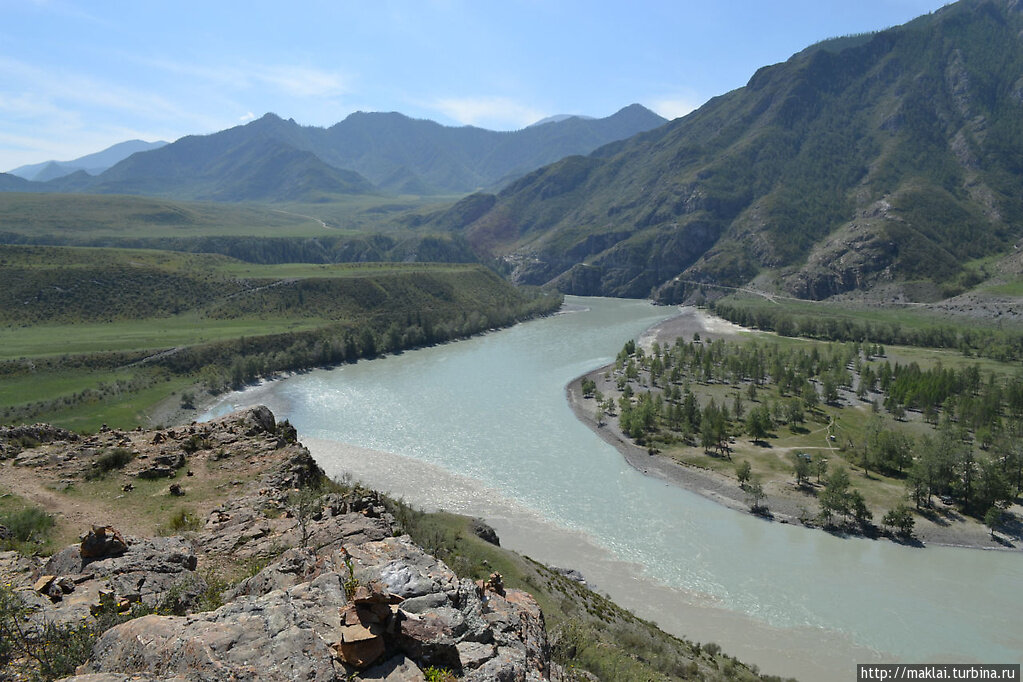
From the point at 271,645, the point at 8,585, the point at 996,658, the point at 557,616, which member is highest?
the point at 271,645

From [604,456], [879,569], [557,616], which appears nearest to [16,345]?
[604,456]

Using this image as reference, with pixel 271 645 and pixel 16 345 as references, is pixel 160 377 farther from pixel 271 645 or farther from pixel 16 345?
pixel 271 645

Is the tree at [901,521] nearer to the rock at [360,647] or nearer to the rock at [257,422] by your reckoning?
the rock at [257,422]

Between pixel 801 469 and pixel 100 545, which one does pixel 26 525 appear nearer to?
pixel 100 545

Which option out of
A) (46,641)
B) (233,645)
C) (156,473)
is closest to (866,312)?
(156,473)

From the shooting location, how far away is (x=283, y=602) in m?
10.1

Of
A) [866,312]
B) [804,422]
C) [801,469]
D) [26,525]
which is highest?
[866,312]

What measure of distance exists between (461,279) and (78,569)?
13905cm

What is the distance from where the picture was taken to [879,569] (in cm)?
3628

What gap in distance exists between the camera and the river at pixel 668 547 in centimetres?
2977

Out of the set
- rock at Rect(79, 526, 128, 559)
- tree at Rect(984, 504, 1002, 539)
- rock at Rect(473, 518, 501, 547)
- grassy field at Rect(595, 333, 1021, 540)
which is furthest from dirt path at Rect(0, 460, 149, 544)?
tree at Rect(984, 504, 1002, 539)

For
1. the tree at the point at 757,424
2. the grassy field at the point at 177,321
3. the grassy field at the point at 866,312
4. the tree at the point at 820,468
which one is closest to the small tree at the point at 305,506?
the tree at the point at 820,468

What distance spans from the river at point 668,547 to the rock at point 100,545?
26441 mm

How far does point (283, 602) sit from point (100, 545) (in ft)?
22.7
